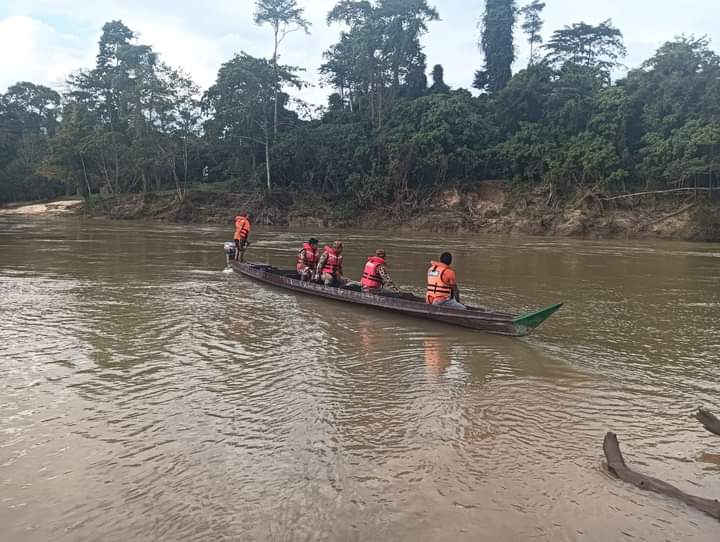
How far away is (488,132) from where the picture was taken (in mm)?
37062

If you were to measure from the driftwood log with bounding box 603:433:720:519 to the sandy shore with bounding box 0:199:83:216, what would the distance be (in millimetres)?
48558

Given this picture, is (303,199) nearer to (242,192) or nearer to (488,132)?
(242,192)

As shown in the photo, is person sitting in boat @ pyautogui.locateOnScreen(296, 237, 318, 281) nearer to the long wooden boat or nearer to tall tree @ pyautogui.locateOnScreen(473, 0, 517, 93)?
the long wooden boat

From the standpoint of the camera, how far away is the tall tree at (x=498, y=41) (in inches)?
1716

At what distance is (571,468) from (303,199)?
3769 centimetres

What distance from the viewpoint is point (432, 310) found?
8898mm

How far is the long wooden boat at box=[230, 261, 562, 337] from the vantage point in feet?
25.8

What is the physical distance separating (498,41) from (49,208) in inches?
1536

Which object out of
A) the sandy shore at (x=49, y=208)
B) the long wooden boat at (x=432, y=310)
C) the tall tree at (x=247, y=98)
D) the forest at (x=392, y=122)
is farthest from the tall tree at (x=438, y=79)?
the long wooden boat at (x=432, y=310)

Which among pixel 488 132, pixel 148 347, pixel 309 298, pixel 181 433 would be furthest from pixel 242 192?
pixel 181 433

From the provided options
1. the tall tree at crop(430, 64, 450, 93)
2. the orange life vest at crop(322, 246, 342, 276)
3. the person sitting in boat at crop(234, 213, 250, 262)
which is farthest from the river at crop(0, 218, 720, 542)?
the tall tree at crop(430, 64, 450, 93)

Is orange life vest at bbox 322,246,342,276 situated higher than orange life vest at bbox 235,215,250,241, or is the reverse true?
orange life vest at bbox 235,215,250,241

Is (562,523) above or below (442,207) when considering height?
below

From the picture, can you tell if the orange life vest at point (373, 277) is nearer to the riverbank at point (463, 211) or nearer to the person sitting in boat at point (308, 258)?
the person sitting in boat at point (308, 258)
